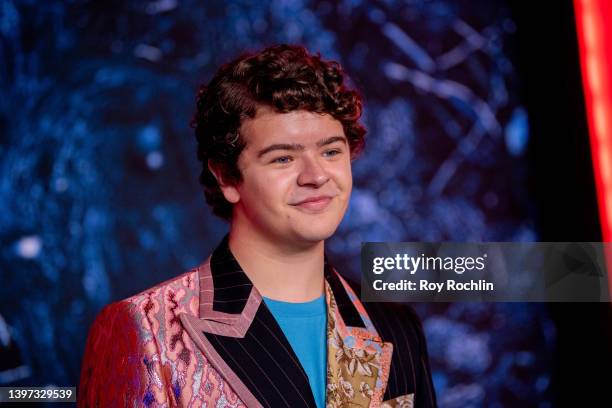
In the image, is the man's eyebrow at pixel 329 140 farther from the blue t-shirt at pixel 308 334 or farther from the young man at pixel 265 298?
the blue t-shirt at pixel 308 334

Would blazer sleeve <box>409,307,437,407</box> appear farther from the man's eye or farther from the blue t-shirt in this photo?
the man's eye

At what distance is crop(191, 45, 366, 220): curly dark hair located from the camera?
1.74 metres

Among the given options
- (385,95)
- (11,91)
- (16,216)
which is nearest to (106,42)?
(11,91)

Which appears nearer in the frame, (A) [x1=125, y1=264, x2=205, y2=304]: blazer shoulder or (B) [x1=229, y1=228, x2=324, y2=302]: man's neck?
(A) [x1=125, y1=264, x2=205, y2=304]: blazer shoulder

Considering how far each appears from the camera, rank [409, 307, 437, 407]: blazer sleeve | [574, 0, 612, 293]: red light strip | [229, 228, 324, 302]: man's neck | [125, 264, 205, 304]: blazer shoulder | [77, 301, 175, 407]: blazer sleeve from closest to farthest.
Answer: [77, 301, 175, 407]: blazer sleeve < [125, 264, 205, 304]: blazer shoulder < [229, 228, 324, 302]: man's neck < [409, 307, 437, 407]: blazer sleeve < [574, 0, 612, 293]: red light strip

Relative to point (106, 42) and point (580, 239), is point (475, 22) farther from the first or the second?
point (106, 42)

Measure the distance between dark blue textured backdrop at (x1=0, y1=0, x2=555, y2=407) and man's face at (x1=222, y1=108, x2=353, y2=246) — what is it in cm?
71

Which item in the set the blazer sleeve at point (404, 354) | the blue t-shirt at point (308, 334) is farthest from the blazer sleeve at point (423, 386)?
the blue t-shirt at point (308, 334)

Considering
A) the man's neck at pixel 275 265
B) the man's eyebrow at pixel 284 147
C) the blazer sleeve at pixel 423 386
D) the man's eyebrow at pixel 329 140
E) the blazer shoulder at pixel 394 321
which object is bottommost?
the blazer sleeve at pixel 423 386

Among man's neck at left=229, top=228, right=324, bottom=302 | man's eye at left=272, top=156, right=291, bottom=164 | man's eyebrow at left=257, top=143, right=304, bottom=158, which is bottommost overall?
man's neck at left=229, top=228, right=324, bottom=302

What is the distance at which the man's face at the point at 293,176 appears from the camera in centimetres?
170

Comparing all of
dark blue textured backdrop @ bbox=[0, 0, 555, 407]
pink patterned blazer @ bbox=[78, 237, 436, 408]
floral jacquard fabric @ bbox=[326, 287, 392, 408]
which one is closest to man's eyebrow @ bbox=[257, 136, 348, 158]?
pink patterned blazer @ bbox=[78, 237, 436, 408]

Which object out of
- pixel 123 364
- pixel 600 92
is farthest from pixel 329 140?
pixel 600 92

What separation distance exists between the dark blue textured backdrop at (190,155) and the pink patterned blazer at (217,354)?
634 millimetres
